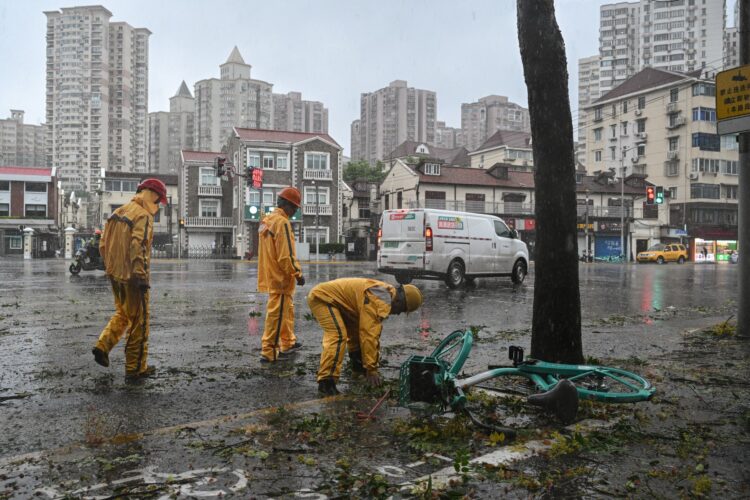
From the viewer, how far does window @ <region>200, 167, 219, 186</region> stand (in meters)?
60.0

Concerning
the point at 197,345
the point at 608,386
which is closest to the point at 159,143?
the point at 197,345

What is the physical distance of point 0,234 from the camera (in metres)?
60.7

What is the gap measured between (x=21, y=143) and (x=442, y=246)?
172152 millimetres

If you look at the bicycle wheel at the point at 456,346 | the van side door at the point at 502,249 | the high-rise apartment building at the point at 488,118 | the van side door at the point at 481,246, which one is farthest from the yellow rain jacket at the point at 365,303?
the high-rise apartment building at the point at 488,118

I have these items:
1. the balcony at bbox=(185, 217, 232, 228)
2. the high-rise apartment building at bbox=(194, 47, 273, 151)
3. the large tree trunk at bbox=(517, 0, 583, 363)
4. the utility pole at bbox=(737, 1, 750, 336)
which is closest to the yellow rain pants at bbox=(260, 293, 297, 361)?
the large tree trunk at bbox=(517, 0, 583, 363)

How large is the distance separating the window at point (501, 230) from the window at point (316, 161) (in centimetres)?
3896

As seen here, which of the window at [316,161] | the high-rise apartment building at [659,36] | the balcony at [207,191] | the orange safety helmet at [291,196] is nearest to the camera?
the orange safety helmet at [291,196]

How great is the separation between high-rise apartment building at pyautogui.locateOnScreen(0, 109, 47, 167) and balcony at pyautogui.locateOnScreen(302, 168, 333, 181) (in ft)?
406

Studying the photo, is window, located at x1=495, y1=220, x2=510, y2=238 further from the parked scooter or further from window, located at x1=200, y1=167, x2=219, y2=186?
window, located at x1=200, y1=167, x2=219, y2=186

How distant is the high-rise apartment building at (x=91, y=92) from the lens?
122938 mm

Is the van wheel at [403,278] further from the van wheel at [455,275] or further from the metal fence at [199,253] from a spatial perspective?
the metal fence at [199,253]

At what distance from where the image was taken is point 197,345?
724cm

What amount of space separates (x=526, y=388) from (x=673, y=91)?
73.1m

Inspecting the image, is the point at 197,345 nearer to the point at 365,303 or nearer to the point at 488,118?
the point at 365,303
